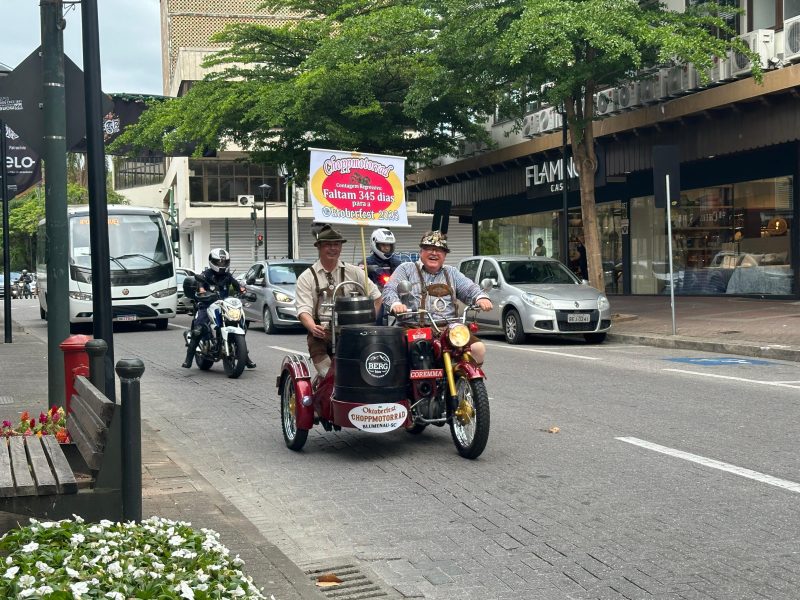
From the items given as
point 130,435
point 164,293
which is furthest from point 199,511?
point 164,293

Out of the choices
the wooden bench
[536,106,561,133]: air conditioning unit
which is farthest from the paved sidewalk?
[536,106,561,133]: air conditioning unit

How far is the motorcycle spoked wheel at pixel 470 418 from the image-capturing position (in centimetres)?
743

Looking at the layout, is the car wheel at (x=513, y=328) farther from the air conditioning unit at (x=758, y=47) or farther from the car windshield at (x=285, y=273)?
the air conditioning unit at (x=758, y=47)

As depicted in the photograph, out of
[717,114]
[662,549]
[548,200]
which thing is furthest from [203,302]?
[548,200]

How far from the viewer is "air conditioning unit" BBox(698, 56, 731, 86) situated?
2220cm

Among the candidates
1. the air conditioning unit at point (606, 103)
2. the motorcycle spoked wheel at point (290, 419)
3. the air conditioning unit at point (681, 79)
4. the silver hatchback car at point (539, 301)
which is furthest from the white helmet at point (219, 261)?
the air conditioning unit at point (606, 103)

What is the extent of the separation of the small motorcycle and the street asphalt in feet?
6.93

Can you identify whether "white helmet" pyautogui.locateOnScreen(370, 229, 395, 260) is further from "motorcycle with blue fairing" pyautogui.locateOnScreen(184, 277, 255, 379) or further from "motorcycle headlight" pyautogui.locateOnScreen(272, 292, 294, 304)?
"motorcycle headlight" pyautogui.locateOnScreen(272, 292, 294, 304)

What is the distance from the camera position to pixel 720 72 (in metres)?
22.5

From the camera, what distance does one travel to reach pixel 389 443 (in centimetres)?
857

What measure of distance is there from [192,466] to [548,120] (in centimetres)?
2381

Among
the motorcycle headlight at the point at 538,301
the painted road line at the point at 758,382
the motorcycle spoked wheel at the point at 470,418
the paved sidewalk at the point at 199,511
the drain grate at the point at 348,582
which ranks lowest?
the drain grate at the point at 348,582

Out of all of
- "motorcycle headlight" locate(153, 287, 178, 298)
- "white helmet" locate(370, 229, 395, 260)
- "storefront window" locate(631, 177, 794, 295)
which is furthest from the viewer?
"motorcycle headlight" locate(153, 287, 178, 298)

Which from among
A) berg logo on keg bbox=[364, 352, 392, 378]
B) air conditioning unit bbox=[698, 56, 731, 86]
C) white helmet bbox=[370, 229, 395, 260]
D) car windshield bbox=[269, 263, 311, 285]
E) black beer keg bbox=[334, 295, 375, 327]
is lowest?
berg logo on keg bbox=[364, 352, 392, 378]
